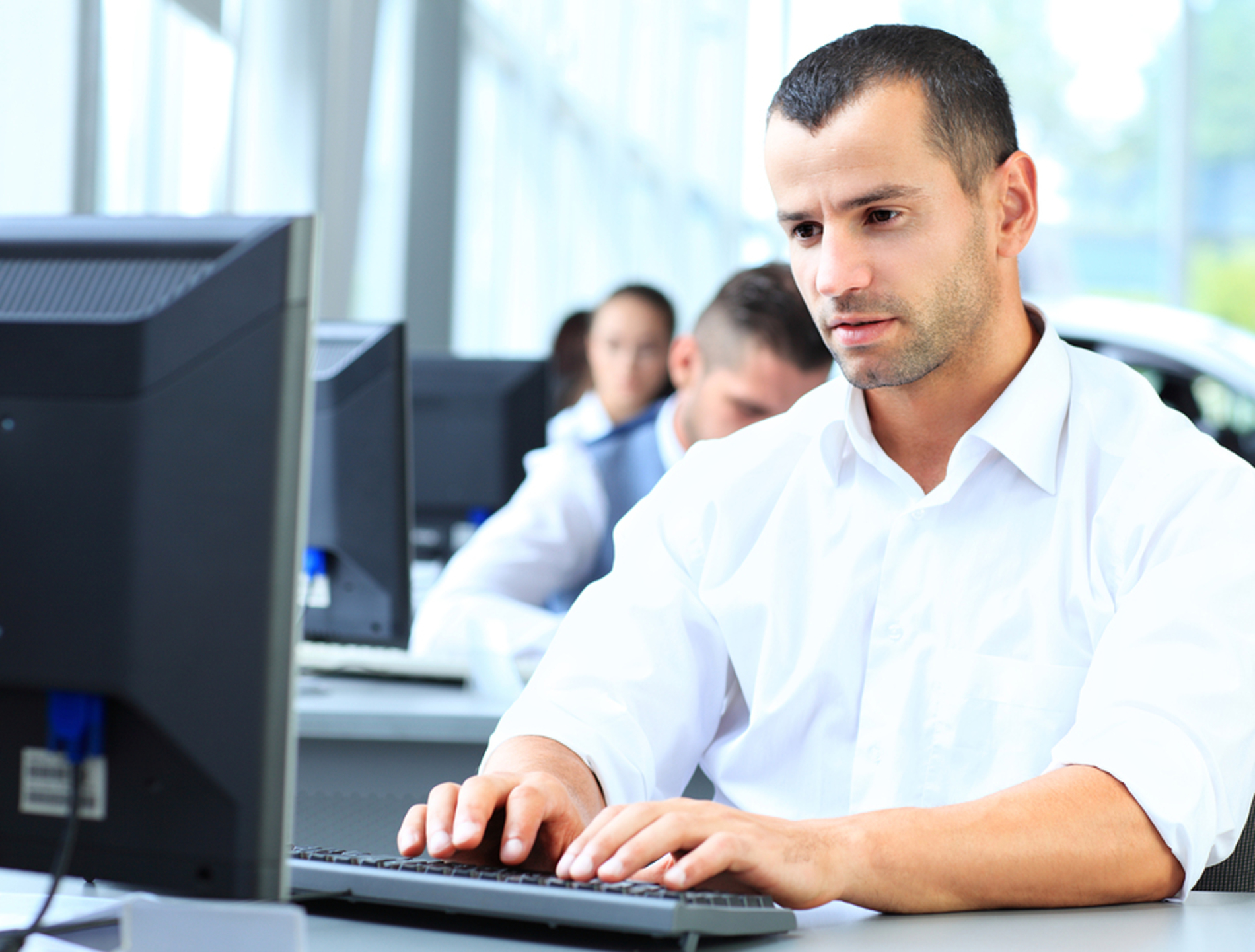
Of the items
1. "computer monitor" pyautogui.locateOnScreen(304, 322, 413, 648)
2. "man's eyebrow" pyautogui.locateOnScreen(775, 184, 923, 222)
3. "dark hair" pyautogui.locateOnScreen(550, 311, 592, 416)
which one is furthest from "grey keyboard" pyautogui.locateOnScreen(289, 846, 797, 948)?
"dark hair" pyautogui.locateOnScreen(550, 311, 592, 416)

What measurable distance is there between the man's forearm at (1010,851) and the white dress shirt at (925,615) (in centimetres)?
5

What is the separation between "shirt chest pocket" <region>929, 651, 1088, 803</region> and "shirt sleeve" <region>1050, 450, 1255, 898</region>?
58 mm

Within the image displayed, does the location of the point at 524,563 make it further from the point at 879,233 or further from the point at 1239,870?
the point at 1239,870

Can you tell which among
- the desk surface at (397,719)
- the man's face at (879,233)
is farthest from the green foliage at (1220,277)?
the man's face at (879,233)

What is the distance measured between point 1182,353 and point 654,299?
1810 mm

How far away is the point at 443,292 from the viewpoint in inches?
199

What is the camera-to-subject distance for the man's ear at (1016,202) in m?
1.23

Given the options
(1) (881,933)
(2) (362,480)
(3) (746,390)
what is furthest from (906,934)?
(3) (746,390)

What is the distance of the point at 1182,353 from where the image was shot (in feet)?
14.8

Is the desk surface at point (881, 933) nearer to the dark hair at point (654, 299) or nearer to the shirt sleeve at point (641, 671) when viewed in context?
the shirt sleeve at point (641, 671)

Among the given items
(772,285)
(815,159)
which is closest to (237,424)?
(815,159)

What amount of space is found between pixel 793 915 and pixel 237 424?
462 mm

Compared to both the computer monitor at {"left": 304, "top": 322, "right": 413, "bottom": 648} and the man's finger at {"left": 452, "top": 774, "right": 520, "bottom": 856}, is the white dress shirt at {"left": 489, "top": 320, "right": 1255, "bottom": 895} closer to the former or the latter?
the man's finger at {"left": 452, "top": 774, "right": 520, "bottom": 856}

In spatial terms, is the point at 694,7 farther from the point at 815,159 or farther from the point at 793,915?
the point at 793,915
